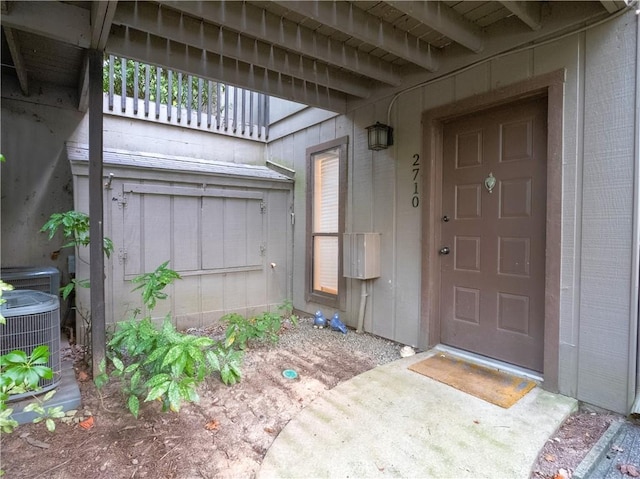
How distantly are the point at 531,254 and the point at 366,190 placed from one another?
66.0 inches

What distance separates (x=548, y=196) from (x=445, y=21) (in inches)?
54.7

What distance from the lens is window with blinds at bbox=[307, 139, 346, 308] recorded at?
3953 millimetres

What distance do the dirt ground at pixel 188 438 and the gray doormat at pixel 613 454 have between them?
1.9 inches

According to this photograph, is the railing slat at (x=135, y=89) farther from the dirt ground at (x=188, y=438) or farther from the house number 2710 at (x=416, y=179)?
the house number 2710 at (x=416, y=179)

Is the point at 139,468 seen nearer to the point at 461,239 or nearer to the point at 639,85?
the point at 461,239

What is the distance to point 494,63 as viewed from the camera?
8.57ft

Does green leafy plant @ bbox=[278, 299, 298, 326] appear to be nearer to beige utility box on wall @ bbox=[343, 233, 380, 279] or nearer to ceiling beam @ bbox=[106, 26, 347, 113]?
beige utility box on wall @ bbox=[343, 233, 380, 279]

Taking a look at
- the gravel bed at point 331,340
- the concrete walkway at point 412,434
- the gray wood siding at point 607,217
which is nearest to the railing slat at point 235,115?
the gravel bed at point 331,340

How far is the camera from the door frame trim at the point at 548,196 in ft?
7.42

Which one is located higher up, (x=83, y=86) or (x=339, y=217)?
(x=83, y=86)

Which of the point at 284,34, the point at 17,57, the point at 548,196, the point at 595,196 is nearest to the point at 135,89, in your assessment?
the point at 17,57

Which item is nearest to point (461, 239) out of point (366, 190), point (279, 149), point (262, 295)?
point (366, 190)

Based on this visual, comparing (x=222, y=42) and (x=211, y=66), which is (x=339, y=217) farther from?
(x=222, y=42)

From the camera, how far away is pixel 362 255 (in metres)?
3.42
